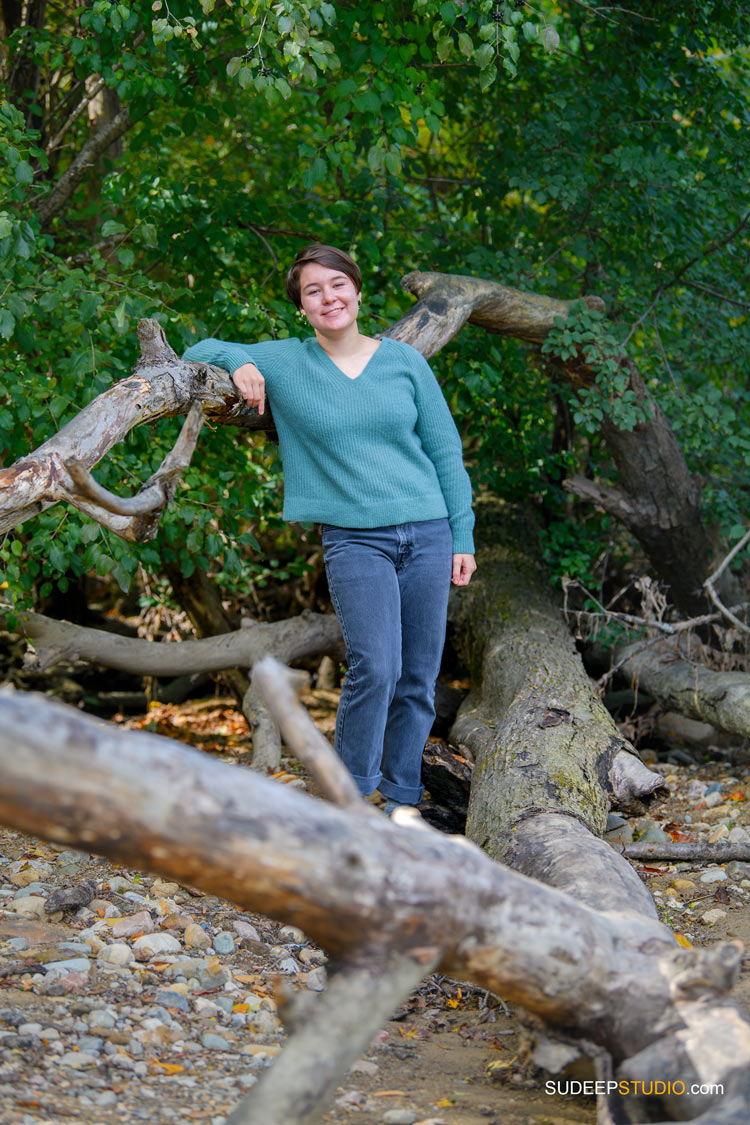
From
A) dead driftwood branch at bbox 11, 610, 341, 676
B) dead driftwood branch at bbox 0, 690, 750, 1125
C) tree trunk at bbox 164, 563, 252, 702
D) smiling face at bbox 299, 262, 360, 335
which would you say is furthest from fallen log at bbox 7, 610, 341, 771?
dead driftwood branch at bbox 0, 690, 750, 1125

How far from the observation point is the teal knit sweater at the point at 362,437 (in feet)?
11.5

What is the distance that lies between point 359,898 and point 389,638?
169 centimetres

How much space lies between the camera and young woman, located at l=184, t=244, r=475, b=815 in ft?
11.3

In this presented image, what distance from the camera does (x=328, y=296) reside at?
347 centimetres

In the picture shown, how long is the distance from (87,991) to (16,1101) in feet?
2.13

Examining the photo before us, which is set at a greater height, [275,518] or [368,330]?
[368,330]

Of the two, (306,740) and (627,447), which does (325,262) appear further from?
(627,447)

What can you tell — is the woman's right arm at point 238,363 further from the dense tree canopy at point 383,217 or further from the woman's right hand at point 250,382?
the dense tree canopy at point 383,217

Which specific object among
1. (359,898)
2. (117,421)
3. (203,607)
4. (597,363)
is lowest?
(203,607)

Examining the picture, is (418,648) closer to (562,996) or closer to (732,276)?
→ (562,996)

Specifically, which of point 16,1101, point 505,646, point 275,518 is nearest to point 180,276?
point 275,518

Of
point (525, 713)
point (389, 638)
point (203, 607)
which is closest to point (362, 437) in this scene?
point (389, 638)

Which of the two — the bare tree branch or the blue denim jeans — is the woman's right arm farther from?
the bare tree branch

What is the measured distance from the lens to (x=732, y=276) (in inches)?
232
